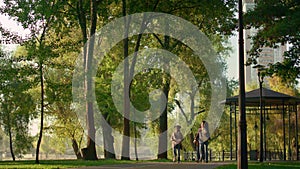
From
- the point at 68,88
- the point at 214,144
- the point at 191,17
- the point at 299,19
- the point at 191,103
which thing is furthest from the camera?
the point at 214,144

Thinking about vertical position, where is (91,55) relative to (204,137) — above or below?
above

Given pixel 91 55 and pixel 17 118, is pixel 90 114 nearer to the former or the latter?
pixel 91 55

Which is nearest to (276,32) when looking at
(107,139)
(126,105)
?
(126,105)

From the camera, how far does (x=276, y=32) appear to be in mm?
23172

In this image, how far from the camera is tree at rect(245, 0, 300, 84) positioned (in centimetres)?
2411

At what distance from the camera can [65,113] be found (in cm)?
5112

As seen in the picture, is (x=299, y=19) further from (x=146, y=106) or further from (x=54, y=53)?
(x=146, y=106)

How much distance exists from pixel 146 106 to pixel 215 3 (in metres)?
14.2

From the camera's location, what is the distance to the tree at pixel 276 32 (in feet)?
79.1

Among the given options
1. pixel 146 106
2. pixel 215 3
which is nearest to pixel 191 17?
pixel 215 3

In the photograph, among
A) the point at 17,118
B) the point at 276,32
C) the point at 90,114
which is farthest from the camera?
the point at 17,118

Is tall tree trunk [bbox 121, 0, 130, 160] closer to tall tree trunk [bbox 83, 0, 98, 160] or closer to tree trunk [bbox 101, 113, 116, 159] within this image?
tall tree trunk [bbox 83, 0, 98, 160]

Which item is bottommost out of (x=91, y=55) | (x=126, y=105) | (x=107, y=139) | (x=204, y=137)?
(x=107, y=139)

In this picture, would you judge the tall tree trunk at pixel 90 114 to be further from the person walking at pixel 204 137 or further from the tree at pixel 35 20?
the person walking at pixel 204 137
